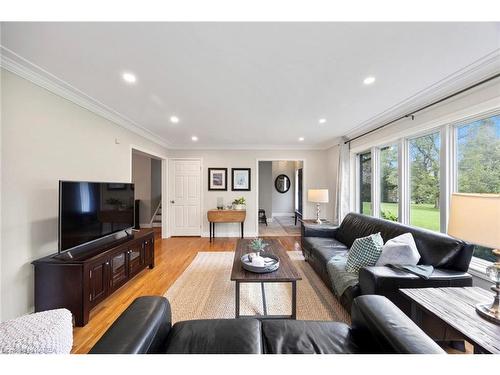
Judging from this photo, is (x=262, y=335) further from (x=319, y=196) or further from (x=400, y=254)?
(x=319, y=196)

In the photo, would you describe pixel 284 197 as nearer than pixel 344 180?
No

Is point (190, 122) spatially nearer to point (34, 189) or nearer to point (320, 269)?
point (34, 189)

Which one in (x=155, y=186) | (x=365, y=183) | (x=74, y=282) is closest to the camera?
(x=74, y=282)

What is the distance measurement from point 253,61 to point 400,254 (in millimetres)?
2164

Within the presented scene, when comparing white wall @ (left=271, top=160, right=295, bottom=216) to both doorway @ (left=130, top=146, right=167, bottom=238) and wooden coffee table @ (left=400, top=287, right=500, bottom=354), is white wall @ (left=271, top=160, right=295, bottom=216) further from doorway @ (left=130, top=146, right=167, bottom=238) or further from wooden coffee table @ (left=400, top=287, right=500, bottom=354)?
wooden coffee table @ (left=400, top=287, right=500, bottom=354)

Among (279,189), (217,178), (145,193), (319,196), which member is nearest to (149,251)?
(217,178)

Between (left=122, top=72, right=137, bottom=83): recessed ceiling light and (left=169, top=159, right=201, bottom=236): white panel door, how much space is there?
3216mm

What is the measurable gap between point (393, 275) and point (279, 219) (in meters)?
6.31

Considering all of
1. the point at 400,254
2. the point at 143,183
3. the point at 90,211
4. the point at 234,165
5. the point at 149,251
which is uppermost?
the point at 234,165

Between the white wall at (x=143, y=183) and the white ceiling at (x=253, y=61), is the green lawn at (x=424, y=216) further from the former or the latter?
the white wall at (x=143, y=183)

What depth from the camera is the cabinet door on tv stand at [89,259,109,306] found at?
1917mm

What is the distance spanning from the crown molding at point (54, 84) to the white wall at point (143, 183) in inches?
130

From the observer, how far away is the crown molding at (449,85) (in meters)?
1.68

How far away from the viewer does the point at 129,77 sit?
1939 mm
